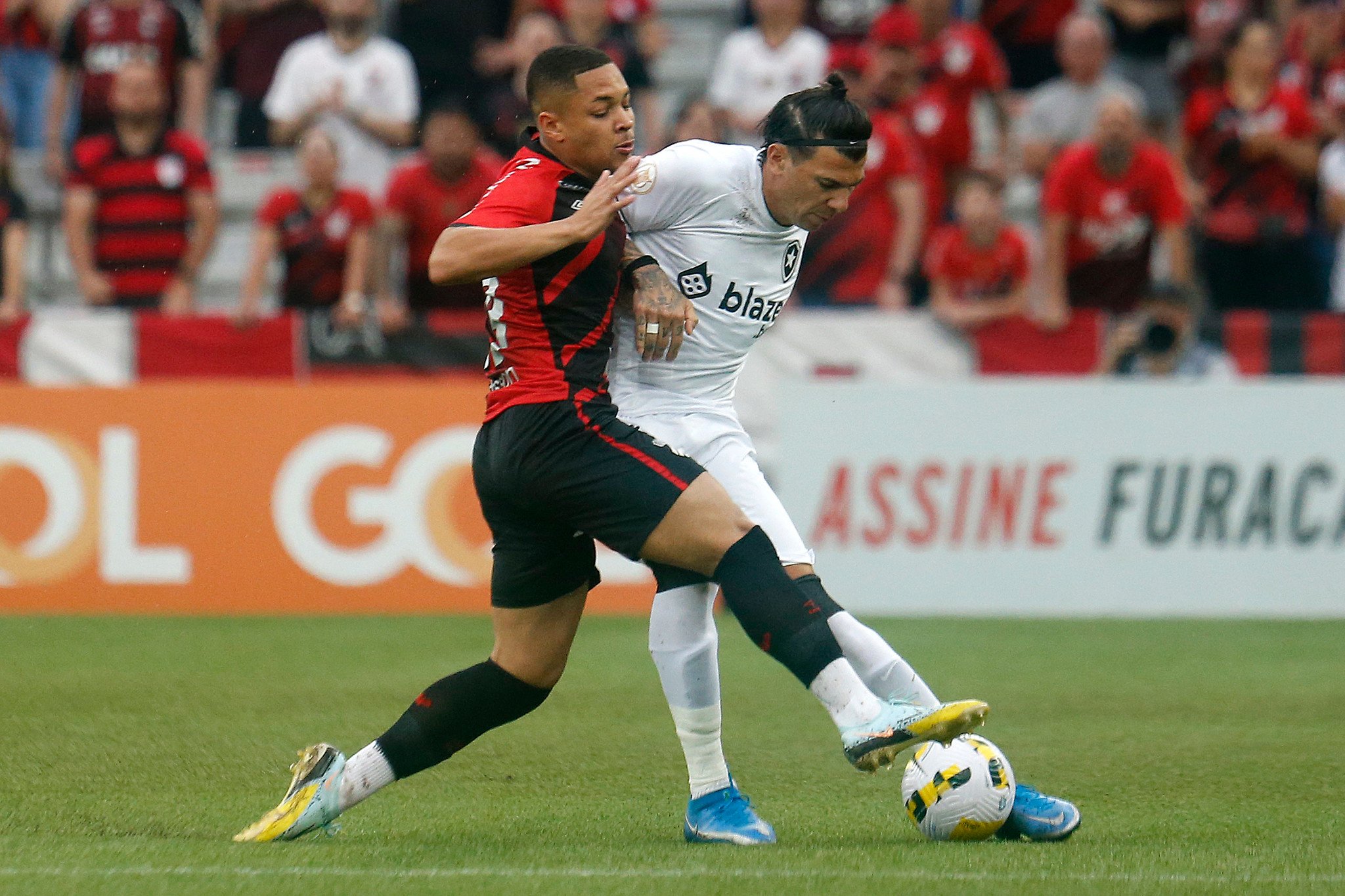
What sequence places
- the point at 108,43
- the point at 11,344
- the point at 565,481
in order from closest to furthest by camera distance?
the point at 565,481 → the point at 11,344 → the point at 108,43

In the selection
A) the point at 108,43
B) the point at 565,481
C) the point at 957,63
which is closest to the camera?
the point at 565,481

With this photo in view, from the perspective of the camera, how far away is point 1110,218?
10.9 meters

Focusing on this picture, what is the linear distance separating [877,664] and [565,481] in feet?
3.09

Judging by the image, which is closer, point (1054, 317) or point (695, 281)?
point (695, 281)

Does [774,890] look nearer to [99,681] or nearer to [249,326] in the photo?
[99,681]

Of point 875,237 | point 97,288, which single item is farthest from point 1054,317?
point 97,288

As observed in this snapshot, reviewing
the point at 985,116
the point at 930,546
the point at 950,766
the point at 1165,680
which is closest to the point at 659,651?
the point at 950,766

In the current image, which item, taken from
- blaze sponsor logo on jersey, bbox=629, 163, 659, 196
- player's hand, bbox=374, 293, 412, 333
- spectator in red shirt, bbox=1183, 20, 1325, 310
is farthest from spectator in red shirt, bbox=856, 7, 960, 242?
blaze sponsor logo on jersey, bbox=629, 163, 659, 196

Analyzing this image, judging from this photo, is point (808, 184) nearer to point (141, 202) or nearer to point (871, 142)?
point (871, 142)

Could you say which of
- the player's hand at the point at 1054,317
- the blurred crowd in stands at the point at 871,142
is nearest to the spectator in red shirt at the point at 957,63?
the blurred crowd in stands at the point at 871,142

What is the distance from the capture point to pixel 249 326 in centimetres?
1073

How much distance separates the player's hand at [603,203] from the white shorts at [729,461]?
581 mm

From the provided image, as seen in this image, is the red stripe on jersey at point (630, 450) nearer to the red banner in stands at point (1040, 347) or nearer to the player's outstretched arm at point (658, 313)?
the player's outstretched arm at point (658, 313)

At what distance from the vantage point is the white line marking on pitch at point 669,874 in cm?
416
